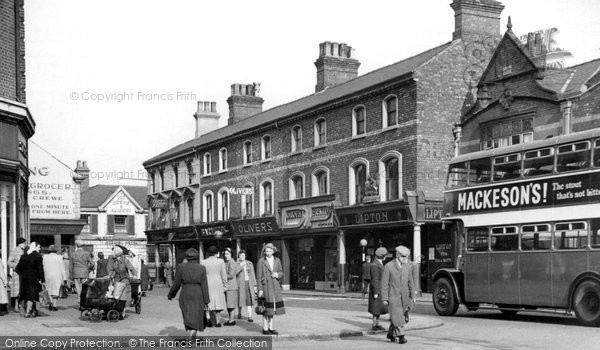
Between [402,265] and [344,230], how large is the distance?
818 inches

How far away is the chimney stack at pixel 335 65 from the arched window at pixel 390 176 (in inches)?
437

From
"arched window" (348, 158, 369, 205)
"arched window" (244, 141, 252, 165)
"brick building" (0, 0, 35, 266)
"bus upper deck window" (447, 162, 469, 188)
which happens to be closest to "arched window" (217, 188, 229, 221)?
"arched window" (244, 141, 252, 165)

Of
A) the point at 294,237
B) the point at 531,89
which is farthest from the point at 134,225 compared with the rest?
the point at 531,89

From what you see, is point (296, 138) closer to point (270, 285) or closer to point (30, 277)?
point (30, 277)

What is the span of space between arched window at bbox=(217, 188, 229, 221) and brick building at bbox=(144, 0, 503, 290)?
0.19 feet

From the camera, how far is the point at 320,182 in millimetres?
36000

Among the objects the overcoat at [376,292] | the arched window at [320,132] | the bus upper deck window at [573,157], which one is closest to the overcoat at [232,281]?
the overcoat at [376,292]

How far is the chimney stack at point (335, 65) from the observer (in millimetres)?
41156

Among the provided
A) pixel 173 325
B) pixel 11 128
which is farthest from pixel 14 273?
pixel 173 325

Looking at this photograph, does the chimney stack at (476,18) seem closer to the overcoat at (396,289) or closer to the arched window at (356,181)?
the arched window at (356,181)

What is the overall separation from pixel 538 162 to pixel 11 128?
11.9 metres

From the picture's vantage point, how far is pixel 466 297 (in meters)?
18.8

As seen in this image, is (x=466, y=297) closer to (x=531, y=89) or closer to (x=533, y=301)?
(x=533, y=301)

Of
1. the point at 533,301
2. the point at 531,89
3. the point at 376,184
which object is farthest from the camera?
the point at 376,184
